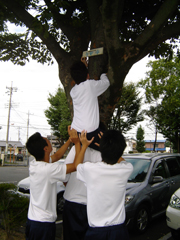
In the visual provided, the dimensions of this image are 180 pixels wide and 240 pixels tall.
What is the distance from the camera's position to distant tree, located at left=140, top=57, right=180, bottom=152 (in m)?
20.6

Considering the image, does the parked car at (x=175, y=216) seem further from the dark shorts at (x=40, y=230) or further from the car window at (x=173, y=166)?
the dark shorts at (x=40, y=230)

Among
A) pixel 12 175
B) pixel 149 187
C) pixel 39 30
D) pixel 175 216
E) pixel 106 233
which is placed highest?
pixel 39 30

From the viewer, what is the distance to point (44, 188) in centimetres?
242

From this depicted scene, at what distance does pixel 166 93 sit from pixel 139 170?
16.7m

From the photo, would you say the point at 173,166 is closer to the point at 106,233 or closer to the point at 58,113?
the point at 106,233

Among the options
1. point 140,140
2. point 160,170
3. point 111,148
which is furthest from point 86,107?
point 140,140

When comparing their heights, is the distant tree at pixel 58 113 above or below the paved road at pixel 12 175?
above

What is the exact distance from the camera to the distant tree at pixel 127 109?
1995 centimetres

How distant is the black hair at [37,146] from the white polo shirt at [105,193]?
0.66m

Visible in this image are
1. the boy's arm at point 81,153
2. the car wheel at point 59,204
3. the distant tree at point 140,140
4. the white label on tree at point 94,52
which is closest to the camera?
the boy's arm at point 81,153

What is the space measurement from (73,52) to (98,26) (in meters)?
0.56

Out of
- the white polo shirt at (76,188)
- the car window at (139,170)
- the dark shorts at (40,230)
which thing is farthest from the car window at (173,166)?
the dark shorts at (40,230)

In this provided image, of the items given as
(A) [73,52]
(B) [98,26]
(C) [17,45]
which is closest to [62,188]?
(C) [17,45]

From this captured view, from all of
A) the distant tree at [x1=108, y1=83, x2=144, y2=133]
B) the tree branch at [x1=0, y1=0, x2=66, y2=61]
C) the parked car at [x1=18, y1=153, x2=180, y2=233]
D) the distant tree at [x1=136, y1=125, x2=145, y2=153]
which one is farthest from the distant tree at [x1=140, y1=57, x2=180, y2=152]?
the distant tree at [x1=136, y1=125, x2=145, y2=153]
